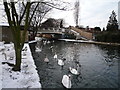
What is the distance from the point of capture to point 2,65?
1187 centimetres

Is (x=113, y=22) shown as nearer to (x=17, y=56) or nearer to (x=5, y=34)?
(x=5, y=34)

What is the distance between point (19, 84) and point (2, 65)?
365 centimetres

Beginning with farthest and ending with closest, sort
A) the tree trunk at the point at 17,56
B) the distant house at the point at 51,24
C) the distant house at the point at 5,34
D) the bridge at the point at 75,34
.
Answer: the distant house at the point at 51,24
the bridge at the point at 75,34
the distant house at the point at 5,34
the tree trunk at the point at 17,56

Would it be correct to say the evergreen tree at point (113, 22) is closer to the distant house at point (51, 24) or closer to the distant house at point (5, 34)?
the distant house at point (51, 24)

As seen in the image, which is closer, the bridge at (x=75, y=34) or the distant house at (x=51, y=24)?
the bridge at (x=75, y=34)

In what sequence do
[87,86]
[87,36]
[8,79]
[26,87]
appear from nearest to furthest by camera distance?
[26,87] < [8,79] < [87,86] < [87,36]

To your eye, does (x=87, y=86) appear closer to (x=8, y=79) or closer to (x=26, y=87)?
(x=26, y=87)

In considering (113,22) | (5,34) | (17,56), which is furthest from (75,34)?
(17,56)

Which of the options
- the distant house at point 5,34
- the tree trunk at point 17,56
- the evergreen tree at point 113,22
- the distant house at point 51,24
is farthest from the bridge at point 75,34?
the tree trunk at point 17,56

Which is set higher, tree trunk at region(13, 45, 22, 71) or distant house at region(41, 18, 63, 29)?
distant house at region(41, 18, 63, 29)

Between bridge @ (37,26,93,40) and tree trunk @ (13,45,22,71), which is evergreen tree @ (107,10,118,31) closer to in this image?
bridge @ (37,26,93,40)

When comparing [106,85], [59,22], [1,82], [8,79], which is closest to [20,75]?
[8,79]

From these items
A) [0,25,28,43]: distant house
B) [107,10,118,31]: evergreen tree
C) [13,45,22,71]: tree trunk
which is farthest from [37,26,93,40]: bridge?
[13,45,22,71]: tree trunk

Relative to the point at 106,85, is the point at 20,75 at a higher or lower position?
higher
